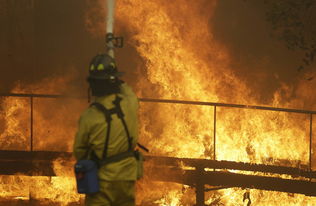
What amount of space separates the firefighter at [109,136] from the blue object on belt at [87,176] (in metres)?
0.10

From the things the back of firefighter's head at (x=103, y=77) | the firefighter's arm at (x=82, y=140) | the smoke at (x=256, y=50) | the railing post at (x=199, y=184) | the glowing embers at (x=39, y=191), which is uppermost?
the smoke at (x=256, y=50)

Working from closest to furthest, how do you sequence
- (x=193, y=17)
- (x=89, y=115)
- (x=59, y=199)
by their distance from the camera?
(x=89, y=115) < (x=59, y=199) < (x=193, y=17)

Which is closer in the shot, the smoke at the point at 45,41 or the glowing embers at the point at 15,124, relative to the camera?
the glowing embers at the point at 15,124

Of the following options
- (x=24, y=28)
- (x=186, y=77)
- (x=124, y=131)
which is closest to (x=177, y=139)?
(x=186, y=77)

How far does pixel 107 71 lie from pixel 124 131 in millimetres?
621

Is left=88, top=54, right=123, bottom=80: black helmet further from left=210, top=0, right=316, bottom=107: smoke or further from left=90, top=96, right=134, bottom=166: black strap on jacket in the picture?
left=210, top=0, right=316, bottom=107: smoke

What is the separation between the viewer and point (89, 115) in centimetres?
598

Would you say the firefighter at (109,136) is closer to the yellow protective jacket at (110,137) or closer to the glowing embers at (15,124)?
the yellow protective jacket at (110,137)

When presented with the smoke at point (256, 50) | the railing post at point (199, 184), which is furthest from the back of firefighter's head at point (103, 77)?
the smoke at point (256, 50)

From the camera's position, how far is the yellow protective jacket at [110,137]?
19.6 ft

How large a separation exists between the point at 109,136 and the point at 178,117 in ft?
19.7

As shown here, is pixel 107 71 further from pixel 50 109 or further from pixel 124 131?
pixel 50 109

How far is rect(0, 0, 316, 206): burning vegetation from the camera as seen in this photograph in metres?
10.0

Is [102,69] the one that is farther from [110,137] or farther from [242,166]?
[242,166]
